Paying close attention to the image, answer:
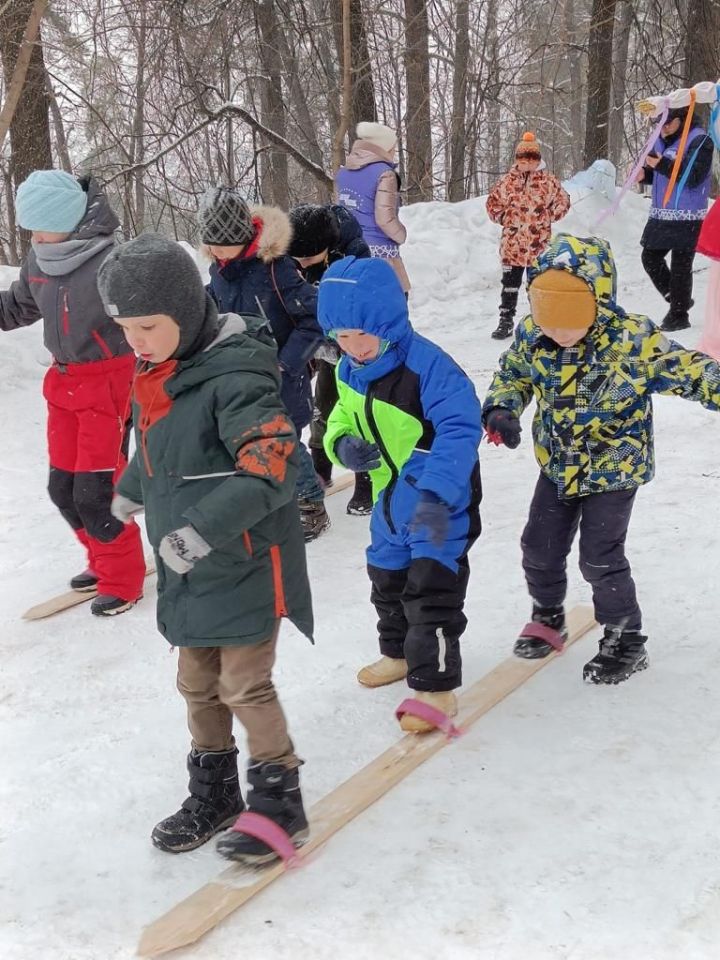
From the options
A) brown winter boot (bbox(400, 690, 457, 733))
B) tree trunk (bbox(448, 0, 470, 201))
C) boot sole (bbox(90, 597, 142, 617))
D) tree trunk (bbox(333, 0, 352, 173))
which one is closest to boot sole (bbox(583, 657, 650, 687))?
brown winter boot (bbox(400, 690, 457, 733))

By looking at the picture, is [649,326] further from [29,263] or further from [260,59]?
[260,59]

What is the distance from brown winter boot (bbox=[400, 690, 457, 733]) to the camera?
3.18 meters

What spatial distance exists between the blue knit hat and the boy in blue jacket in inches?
57.7

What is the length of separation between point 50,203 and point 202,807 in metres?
2.49

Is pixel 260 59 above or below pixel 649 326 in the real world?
above

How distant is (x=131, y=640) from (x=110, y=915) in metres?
1.72

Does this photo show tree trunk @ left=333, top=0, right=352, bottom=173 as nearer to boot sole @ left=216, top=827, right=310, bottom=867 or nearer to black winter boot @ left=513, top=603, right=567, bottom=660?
black winter boot @ left=513, top=603, right=567, bottom=660

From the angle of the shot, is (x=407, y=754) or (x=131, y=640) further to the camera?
(x=131, y=640)

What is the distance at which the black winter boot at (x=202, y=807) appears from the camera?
273 centimetres

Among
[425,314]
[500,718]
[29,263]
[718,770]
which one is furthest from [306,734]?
[425,314]

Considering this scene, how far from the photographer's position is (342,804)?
2.82 metres

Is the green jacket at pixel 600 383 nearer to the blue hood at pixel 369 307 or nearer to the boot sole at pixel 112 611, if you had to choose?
the blue hood at pixel 369 307

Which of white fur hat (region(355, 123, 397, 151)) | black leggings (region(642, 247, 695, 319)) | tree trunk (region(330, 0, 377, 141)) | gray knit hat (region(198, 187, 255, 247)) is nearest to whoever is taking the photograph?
gray knit hat (region(198, 187, 255, 247))

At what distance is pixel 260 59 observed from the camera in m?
12.2
